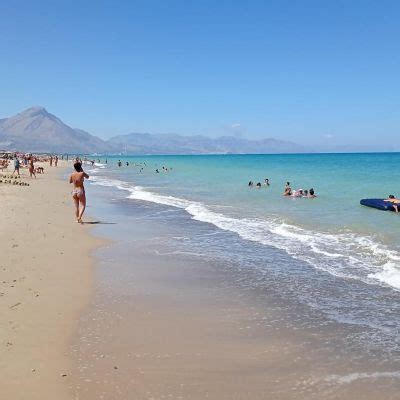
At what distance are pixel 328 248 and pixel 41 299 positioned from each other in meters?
7.71

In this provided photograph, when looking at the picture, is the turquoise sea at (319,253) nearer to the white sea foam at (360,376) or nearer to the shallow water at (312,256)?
the shallow water at (312,256)

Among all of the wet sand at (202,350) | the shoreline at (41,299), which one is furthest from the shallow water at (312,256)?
the shoreline at (41,299)

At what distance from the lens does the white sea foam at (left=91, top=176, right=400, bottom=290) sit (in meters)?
9.65

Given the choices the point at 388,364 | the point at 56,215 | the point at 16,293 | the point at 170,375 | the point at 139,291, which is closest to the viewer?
the point at 170,375

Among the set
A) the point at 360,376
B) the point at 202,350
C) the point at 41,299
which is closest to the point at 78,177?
the point at 41,299

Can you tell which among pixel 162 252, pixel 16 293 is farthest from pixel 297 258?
pixel 16 293

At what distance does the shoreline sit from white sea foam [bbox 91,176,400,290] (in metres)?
4.92

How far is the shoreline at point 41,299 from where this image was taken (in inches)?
190

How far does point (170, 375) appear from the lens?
5.01 meters

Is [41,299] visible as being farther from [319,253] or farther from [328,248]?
[328,248]

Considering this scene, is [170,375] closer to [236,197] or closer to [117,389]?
[117,389]

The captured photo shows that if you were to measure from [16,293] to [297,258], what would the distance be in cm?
633

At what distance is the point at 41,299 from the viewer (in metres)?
7.29

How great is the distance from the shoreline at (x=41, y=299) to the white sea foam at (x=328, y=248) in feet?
16.1
